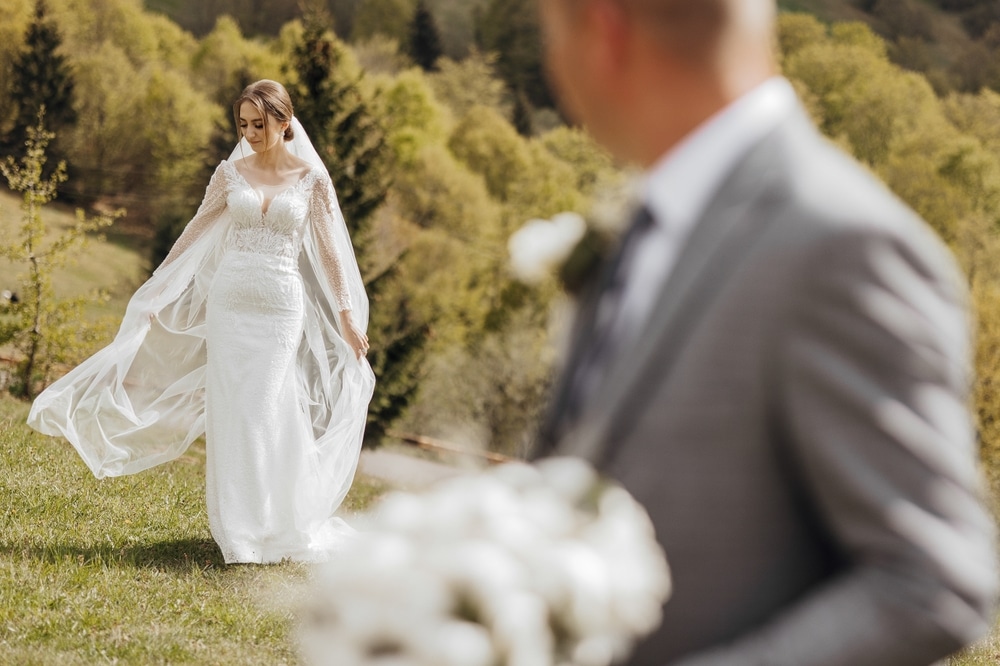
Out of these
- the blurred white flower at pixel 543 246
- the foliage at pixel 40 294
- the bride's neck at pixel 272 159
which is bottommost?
the foliage at pixel 40 294

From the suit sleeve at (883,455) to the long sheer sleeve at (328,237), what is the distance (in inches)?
270

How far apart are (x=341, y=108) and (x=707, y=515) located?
21.5 meters

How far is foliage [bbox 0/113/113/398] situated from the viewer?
1572 cm

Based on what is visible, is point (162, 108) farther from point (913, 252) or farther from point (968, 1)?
point (968, 1)

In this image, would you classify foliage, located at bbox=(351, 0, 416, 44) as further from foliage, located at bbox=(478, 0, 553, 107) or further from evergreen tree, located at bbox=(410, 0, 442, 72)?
foliage, located at bbox=(478, 0, 553, 107)

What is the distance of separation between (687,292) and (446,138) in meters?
72.2

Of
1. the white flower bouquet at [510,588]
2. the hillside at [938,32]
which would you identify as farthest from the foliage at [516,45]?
the white flower bouquet at [510,588]

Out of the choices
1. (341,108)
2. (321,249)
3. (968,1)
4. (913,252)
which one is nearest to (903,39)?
(968,1)

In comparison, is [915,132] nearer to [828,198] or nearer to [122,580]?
[122,580]

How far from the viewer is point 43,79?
59.3m

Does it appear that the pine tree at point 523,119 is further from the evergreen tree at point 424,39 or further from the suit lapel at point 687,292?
the suit lapel at point 687,292

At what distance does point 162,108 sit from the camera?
2482 inches

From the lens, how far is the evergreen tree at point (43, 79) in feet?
192

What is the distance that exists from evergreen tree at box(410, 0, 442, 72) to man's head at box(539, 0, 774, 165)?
94.5m
